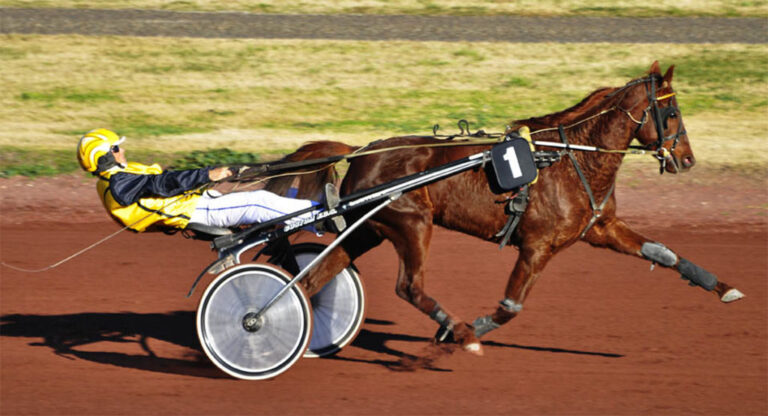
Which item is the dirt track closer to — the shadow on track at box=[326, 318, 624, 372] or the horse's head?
the shadow on track at box=[326, 318, 624, 372]

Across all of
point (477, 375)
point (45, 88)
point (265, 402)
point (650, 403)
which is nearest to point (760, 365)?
point (650, 403)

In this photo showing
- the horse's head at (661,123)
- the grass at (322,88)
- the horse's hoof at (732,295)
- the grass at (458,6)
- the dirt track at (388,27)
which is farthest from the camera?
the grass at (458,6)

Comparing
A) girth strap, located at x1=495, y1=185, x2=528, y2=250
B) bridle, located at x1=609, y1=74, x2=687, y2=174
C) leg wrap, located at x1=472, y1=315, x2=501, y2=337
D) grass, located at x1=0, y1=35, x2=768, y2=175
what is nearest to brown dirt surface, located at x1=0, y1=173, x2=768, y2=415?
leg wrap, located at x1=472, y1=315, x2=501, y2=337

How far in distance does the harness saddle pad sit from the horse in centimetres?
19

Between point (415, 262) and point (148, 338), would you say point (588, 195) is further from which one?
point (148, 338)

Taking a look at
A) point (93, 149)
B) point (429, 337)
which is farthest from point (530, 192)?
point (93, 149)

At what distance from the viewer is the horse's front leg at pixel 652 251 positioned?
6430 millimetres

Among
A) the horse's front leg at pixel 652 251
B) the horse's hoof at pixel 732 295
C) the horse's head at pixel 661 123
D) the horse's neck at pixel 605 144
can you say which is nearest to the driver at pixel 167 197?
the horse's neck at pixel 605 144

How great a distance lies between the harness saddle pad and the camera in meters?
5.96

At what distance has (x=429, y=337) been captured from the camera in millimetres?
6891

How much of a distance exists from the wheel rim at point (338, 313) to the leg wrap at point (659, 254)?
1751mm

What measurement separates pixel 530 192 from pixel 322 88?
8569mm

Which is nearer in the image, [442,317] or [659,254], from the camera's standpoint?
[442,317]

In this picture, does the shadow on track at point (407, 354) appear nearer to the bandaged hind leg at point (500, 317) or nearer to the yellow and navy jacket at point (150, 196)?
the bandaged hind leg at point (500, 317)
